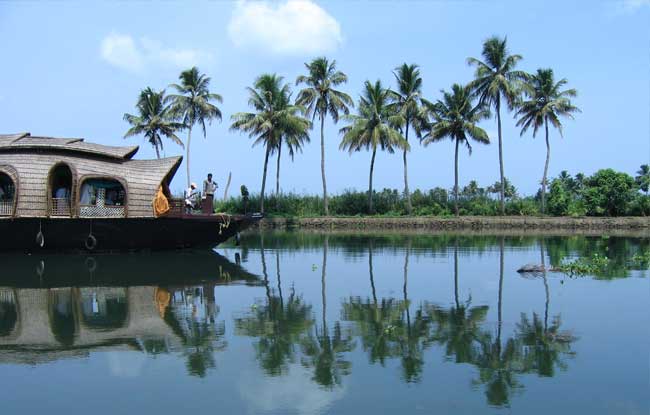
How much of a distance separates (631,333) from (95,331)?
658cm

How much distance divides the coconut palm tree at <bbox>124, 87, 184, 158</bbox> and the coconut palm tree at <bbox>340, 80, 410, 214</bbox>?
10.5 meters

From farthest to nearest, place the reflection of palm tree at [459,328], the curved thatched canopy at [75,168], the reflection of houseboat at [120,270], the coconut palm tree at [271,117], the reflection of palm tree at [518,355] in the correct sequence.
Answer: the coconut palm tree at [271,117], the curved thatched canopy at [75,168], the reflection of houseboat at [120,270], the reflection of palm tree at [459,328], the reflection of palm tree at [518,355]

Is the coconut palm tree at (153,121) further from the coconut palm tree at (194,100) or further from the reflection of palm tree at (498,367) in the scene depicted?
the reflection of palm tree at (498,367)

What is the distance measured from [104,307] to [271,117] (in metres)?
24.3

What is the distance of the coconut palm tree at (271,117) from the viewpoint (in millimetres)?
32469

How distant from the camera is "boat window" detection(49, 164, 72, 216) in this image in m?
16.1

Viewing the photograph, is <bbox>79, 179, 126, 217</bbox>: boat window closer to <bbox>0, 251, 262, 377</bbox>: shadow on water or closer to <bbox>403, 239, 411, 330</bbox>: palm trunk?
<bbox>0, 251, 262, 377</bbox>: shadow on water

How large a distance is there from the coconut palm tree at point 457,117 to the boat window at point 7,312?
27348 mm

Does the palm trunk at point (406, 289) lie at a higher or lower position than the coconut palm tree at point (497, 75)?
lower

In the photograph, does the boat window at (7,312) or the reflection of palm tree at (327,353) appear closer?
the reflection of palm tree at (327,353)

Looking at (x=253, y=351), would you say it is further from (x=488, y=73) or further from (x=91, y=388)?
(x=488, y=73)

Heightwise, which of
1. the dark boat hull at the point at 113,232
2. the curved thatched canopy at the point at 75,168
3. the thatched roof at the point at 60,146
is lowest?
the dark boat hull at the point at 113,232

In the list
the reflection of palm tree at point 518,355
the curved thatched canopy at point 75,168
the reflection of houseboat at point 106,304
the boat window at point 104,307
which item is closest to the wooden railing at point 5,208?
the curved thatched canopy at point 75,168

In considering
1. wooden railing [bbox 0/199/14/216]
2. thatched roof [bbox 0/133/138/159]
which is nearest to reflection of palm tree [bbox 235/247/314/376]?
thatched roof [bbox 0/133/138/159]
